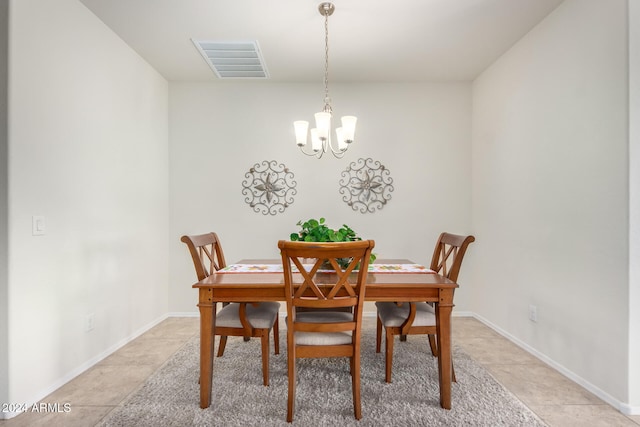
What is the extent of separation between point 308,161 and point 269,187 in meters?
0.50

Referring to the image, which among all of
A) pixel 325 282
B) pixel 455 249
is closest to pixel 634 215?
pixel 455 249

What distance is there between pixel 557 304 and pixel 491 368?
0.64m

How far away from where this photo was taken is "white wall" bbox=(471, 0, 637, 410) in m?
1.86

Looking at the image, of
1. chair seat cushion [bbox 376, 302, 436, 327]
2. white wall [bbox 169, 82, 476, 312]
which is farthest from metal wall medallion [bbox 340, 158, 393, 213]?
chair seat cushion [bbox 376, 302, 436, 327]

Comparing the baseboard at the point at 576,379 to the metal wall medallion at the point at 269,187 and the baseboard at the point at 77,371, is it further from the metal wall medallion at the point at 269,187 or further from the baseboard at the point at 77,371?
the baseboard at the point at 77,371

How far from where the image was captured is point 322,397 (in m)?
1.92

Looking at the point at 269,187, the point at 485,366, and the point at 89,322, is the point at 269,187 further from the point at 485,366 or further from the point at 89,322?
the point at 485,366

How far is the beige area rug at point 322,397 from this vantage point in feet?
5.64

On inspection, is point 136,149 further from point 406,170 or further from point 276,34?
point 406,170

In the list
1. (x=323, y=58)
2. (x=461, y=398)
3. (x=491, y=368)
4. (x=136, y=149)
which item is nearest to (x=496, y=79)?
(x=323, y=58)

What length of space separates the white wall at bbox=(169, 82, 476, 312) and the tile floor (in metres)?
0.84

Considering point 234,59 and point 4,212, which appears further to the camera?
point 234,59

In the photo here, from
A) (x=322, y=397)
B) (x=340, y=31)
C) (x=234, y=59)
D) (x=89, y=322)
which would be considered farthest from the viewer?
(x=234, y=59)

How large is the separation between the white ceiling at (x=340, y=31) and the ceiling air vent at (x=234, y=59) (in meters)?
0.07
